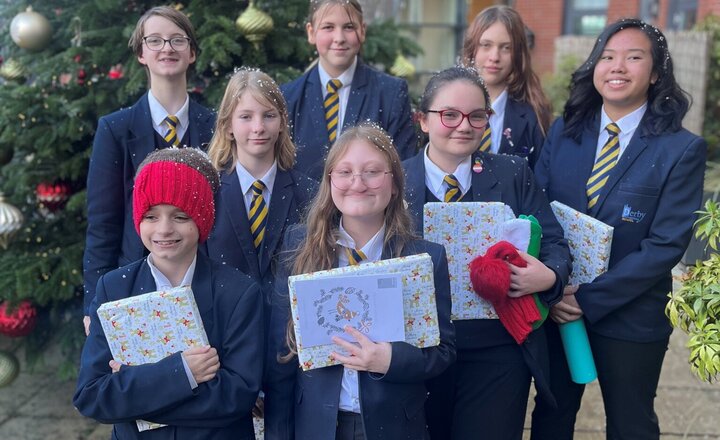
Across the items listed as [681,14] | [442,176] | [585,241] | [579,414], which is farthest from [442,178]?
[681,14]

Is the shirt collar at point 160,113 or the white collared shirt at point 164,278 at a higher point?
the shirt collar at point 160,113

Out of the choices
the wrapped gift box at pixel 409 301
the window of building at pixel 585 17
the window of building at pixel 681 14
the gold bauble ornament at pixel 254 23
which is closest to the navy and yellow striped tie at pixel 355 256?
the wrapped gift box at pixel 409 301

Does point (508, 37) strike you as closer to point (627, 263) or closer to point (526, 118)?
point (526, 118)

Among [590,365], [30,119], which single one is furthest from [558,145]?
[30,119]

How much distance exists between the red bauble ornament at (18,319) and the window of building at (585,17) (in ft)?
33.7

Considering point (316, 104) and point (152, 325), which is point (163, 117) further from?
point (152, 325)

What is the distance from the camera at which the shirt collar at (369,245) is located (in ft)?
8.27

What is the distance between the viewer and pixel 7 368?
449 cm

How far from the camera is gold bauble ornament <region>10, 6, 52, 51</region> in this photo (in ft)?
14.0

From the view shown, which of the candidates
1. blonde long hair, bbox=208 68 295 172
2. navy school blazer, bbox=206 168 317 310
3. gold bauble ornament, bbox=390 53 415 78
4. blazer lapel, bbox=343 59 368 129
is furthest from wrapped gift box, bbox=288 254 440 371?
gold bauble ornament, bbox=390 53 415 78

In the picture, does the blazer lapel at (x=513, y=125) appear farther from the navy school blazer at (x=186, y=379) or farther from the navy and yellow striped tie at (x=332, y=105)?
the navy school blazer at (x=186, y=379)

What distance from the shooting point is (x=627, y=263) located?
292 cm

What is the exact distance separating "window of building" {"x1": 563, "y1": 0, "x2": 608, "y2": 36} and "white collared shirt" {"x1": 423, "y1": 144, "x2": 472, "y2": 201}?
33.2 ft

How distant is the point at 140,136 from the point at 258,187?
2.07 ft
